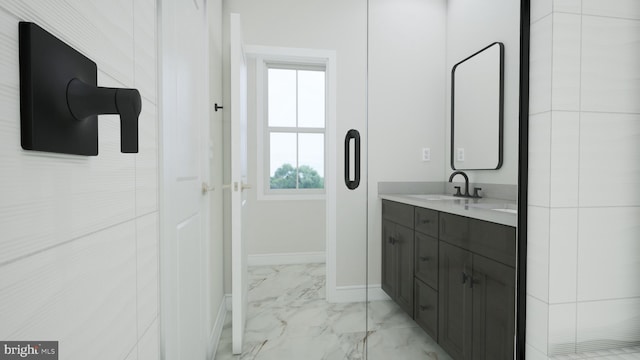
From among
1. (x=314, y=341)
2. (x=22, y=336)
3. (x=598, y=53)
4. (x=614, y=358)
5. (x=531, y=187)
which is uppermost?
(x=598, y=53)

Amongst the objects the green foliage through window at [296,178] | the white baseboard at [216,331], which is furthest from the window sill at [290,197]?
the white baseboard at [216,331]

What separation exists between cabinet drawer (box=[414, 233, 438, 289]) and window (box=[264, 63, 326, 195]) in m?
1.97

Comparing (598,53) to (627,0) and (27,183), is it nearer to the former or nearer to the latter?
(627,0)

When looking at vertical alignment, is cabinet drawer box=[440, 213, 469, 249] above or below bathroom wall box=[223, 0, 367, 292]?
below

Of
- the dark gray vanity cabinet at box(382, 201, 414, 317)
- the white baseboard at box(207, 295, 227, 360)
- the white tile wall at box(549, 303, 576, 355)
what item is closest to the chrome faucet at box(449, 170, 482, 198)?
the dark gray vanity cabinet at box(382, 201, 414, 317)

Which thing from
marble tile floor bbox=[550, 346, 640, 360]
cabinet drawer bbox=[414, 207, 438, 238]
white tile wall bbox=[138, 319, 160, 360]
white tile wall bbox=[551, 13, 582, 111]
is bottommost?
marble tile floor bbox=[550, 346, 640, 360]

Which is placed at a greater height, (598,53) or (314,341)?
(598,53)

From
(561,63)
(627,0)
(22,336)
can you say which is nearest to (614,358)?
(561,63)

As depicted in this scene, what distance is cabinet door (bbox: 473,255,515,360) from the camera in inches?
44.0

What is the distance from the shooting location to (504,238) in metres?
1.13

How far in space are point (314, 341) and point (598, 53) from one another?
1.78 meters

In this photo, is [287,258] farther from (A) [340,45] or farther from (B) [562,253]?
(B) [562,253]

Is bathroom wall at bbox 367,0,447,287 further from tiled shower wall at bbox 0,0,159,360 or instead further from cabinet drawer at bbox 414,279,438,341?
tiled shower wall at bbox 0,0,159,360

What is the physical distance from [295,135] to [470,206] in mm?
2358
